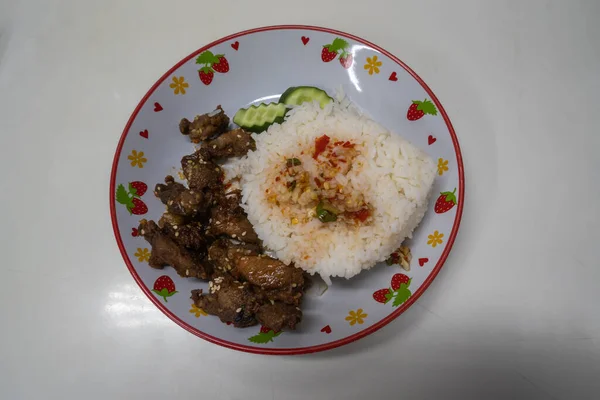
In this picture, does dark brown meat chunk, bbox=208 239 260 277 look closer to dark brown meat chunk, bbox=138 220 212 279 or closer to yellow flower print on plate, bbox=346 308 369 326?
dark brown meat chunk, bbox=138 220 212 279

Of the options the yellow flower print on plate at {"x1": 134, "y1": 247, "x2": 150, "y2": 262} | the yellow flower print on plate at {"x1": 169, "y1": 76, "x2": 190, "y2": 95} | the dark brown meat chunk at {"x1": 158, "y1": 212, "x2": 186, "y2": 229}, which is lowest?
the yellow flower print on plate at {"x1": 134, "y1": 247, "x2": 150, "y2": 262}

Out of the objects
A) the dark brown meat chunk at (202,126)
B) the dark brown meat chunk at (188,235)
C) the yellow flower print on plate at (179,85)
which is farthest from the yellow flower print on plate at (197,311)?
the yellow flower print on plate at (179,85)

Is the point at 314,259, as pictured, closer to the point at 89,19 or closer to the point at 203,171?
the point at 203,171

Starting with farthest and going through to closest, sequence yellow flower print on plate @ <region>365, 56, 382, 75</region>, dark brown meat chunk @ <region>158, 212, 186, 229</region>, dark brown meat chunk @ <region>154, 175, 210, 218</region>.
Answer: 1. yellow flower print on plate @ <region>365, 56, 382, 75</region>
2. dark brown meat chunk @ <region>158, 212, 186, 229</region>
3. dark brown meat chunk @ <region>154, 175, 210, 218</region>

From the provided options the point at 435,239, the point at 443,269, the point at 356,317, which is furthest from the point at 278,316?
the point at 443,269

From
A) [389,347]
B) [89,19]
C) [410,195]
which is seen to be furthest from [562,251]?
[89,19]

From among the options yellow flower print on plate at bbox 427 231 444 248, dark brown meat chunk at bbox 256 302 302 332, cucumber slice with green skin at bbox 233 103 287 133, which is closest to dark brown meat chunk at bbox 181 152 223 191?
cucumber slice with green skin at bbox 233 103 287 133

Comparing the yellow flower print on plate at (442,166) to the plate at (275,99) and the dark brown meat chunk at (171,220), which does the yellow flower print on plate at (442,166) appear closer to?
the plate at (275,99)
